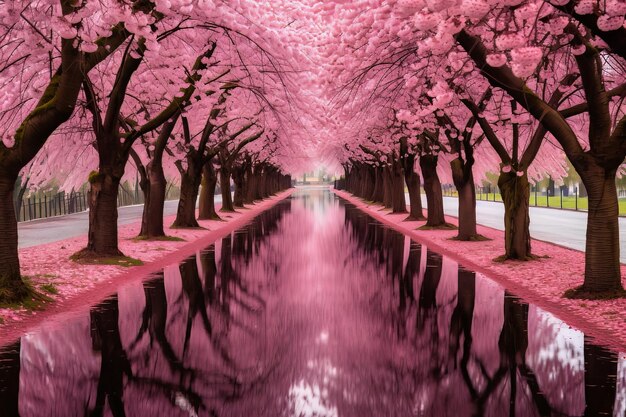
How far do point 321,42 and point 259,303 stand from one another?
1055cm

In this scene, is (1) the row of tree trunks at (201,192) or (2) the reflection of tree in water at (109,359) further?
(1) the row of tree trunks at (201,192)

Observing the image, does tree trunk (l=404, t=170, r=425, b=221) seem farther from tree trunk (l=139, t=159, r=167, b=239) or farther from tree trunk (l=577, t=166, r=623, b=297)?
tree trunk (l=577, t=166, r=623, b=297)

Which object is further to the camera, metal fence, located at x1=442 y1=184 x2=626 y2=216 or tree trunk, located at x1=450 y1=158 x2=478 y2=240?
metal fence, located at x1=442 y1=184 x2=626 y2=216

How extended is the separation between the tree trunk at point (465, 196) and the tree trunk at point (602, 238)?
37.7ft

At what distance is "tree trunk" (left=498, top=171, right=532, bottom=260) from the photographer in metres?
17.2

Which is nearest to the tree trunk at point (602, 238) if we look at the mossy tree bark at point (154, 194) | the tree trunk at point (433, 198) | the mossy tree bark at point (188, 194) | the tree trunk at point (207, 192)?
the mossy tree bark at point (154, 194)

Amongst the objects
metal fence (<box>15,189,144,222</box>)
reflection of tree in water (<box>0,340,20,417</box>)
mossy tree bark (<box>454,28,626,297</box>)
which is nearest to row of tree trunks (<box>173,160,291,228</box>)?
Result: metal fence (<box>15,189,144,222</box>)

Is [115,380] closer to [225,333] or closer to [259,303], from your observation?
[225,333]

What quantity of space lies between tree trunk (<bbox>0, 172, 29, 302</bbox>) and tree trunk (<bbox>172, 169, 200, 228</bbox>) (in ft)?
60.1

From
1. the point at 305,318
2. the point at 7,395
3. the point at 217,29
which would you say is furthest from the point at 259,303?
the point at 217,29

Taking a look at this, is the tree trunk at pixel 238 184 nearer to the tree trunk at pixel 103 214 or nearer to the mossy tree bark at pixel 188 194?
the mossy tree bark at pixel 188 194

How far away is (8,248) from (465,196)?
53.7ft

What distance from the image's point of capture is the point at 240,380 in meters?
6.42

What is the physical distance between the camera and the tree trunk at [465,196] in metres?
23.6
